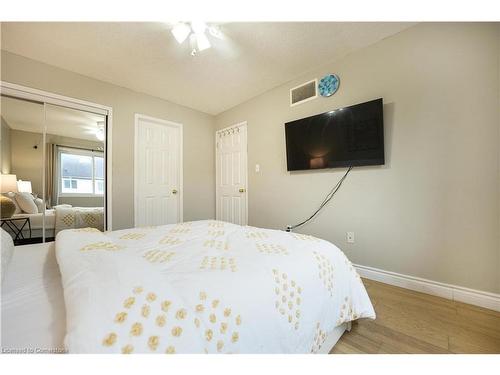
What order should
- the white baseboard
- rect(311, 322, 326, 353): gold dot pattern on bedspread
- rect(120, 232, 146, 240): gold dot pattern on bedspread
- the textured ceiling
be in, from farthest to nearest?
the textured ceiling < the white baseboard < rect(120, 232, 146, 240): gold dot pattern on bedspread < rect(311, 322, 326, 353): gold dot pattern on bedspread

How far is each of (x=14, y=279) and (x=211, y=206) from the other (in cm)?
313

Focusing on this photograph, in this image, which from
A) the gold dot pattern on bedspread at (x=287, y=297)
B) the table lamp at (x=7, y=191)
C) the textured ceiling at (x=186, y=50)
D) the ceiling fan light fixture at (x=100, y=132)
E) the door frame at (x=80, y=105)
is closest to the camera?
the gold dot pattern on bedspread at (x=287, y=297)

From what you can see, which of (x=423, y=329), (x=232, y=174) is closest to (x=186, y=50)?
(x=232, y=174)

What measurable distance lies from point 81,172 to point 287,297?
3.05 metres

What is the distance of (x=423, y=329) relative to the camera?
1312mm

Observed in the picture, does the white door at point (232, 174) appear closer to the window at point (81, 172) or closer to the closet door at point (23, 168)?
the window at point (81, 172)

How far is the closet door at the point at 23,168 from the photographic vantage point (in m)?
2.22

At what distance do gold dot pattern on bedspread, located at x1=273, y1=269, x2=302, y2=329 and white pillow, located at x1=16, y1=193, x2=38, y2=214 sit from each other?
3.03m

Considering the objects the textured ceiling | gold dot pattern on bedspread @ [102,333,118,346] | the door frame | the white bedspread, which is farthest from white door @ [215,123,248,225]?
gold dot pattern on bedspread @ [102,333,118,346]

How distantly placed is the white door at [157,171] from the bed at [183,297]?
1.90 meters

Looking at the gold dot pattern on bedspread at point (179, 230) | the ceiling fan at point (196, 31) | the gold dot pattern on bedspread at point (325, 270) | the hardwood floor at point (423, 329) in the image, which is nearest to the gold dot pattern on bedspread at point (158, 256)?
the gold dot pattern on bedspread at point (179, 230)

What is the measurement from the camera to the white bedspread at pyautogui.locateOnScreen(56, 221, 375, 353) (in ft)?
1.70

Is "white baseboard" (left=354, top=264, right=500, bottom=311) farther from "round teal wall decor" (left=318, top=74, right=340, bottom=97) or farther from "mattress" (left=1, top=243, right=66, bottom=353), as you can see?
"mattress" (left=1, top=243, right=66, bottom=353)

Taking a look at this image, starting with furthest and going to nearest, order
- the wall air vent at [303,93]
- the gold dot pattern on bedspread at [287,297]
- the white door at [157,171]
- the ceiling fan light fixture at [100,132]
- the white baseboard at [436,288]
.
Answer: the white door at [157,171] < the ceiling fan light fixture at [100,132] < the wall air vent at [303,93] < the white baseboard at [436,288] < the gold dot pattern on bedspread at [287,297]
